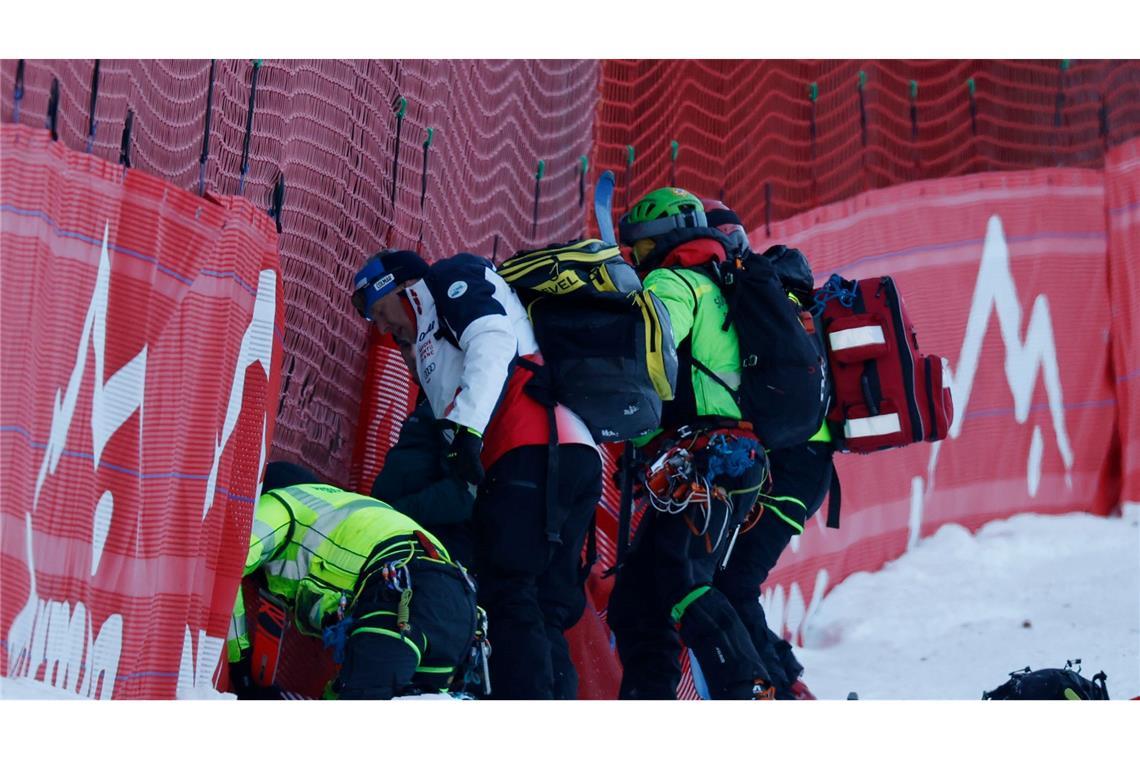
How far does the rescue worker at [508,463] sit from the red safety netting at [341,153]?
0.69 metres

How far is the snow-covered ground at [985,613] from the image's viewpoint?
6.55m

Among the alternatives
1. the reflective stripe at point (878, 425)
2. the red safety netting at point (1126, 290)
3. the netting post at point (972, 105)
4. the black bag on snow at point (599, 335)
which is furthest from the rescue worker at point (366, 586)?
the red safety netting at point (1126, 290)

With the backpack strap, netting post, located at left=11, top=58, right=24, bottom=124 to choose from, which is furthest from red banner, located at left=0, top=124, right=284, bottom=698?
the backpack strap

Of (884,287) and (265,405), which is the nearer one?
(265,405)

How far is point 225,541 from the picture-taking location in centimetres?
448

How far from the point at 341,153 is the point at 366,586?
1.84 meters

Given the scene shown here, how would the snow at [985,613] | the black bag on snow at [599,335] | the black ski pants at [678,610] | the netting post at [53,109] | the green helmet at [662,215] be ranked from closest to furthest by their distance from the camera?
the netting post at [53,109]
the black bag on snow at [599,335]
the black ski pants at [678,610]
the green helmet at [662,215]
the snow at [985,613]

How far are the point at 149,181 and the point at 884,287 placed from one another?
8.09 feet

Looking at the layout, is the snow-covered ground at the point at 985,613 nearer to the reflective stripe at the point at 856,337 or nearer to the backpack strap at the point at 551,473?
the reflective stripe at the point at 856,337

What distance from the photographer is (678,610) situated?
16.0 ft

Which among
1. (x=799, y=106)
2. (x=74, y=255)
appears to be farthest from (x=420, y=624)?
(x=799, y=106)

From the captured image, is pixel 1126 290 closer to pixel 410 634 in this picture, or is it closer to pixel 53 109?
pixel 410 634

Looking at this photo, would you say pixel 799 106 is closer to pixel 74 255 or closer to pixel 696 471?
pixel 696 471

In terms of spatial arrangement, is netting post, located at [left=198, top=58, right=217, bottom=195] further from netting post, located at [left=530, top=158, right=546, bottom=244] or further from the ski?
netting post, located at [left=530, top=158, right=546, bottom=244]
